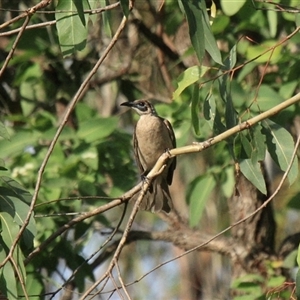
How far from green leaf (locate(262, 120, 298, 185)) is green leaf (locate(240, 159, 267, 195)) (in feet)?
0.36

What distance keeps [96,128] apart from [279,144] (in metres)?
2.02

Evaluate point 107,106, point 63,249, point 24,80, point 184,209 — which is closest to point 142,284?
point 184,209

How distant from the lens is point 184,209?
1025 cm

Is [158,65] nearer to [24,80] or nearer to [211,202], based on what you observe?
[24,80]

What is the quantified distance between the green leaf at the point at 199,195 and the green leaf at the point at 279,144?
67.4 inches

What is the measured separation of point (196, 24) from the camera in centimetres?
373

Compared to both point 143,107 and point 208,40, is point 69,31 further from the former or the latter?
point 143,107

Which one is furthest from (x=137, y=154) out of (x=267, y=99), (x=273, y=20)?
(x=273, y=20)

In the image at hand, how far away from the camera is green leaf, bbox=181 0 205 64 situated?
12.1ft

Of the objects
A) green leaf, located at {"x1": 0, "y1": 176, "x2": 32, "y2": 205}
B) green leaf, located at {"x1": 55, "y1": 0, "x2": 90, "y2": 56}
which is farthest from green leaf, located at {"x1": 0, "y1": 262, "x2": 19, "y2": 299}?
green leaf, located at {"x1": 55, "y1": 0, "x2": 90, "y2": 56}

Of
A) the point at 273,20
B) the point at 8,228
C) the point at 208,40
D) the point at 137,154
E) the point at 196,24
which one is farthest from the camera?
the point at 137,154

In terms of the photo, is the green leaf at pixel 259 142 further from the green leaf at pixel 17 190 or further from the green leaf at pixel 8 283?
the green leaf at pixel 8 283

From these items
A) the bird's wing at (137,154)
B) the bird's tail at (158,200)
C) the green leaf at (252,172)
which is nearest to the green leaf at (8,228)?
the green leaf at (252,172)

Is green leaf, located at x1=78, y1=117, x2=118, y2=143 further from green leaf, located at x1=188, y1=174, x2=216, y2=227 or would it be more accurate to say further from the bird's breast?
green leaf, located at x1=188, y1=174, x2=216, y2=227
